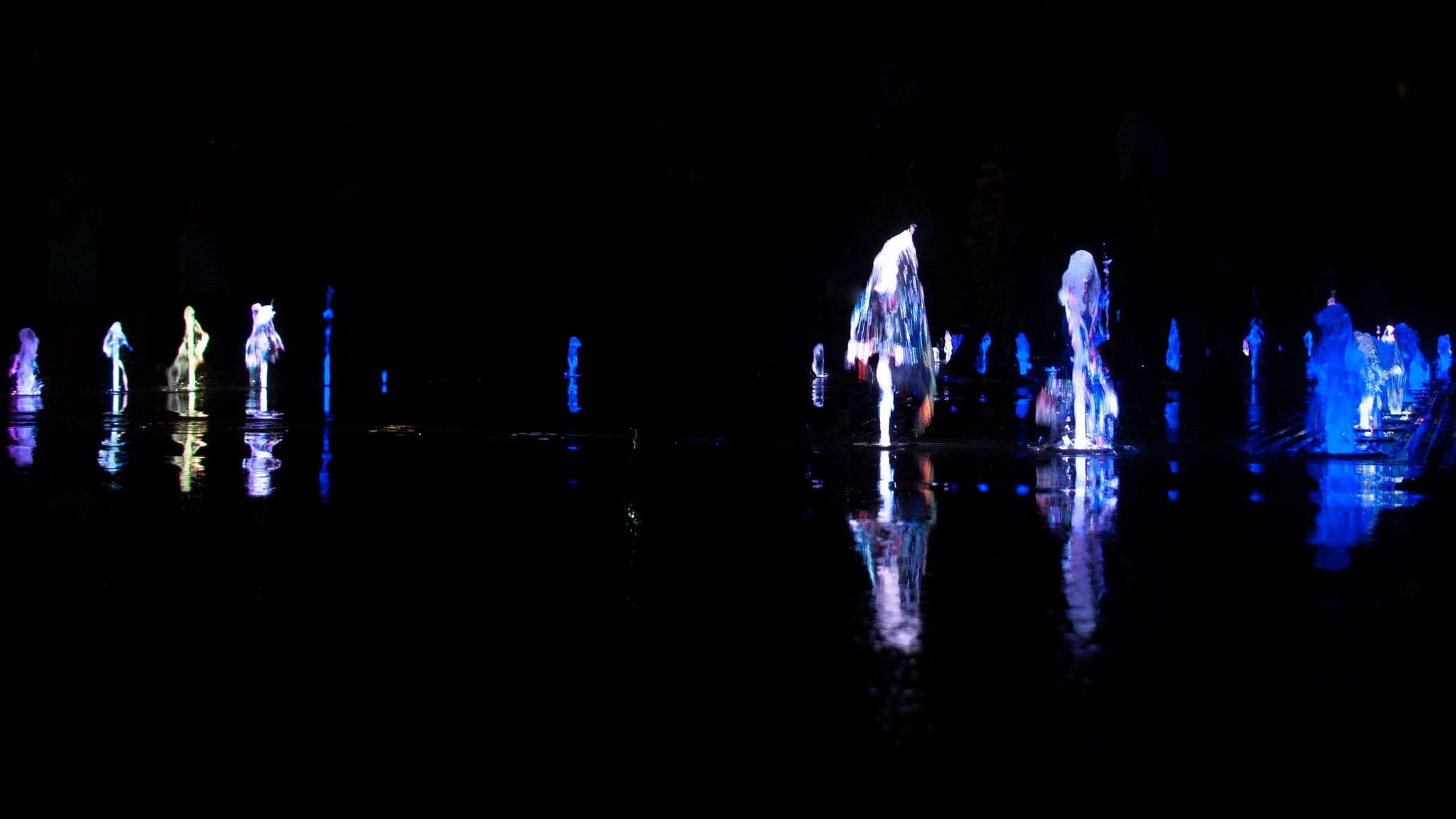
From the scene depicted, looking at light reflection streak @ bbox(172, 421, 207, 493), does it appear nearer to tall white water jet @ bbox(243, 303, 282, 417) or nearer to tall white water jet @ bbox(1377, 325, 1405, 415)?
tall white water jet @ bbox(1377, 325, 1405, 415)

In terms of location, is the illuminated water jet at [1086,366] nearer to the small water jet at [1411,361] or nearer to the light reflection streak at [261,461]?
the light reflection streak at [261,461]

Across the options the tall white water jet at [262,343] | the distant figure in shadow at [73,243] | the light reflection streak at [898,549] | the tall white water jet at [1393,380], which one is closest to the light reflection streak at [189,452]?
the light reflection streak at [898,549]

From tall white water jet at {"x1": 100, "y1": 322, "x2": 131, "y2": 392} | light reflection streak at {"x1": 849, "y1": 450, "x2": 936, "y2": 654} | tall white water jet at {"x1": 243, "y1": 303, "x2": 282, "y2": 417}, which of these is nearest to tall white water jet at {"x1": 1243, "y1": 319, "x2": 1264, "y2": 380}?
tall white water jet at {"x1": 243, "y1": 303, "x2": 282, "y2": 417}

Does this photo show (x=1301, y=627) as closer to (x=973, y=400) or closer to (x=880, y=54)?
(x=973, y=400)

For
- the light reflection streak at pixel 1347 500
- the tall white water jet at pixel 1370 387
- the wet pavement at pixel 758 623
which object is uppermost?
the tall white water jet at pixel 1370 387

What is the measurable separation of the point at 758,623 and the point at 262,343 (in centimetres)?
1563

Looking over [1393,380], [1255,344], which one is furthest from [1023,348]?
[1393,380]

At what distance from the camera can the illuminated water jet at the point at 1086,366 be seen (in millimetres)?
7555

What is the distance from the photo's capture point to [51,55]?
16.8 metres

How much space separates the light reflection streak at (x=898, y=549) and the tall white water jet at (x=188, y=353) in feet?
35.8

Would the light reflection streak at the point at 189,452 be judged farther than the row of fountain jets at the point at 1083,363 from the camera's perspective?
No

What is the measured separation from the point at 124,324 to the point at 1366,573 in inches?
599

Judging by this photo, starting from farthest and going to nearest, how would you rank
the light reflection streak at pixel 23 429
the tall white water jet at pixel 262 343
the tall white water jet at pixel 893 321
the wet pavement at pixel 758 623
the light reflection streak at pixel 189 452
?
the tall white water jet at pixel 262 343 < the tall white water jet at pixel 893 321 < the light reflection streak at pixel 23 429 < the light reflection streak at pixel 189 452 < the wet pavement at pixel 758 623

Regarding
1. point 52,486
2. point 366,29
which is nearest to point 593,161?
point 366,29
